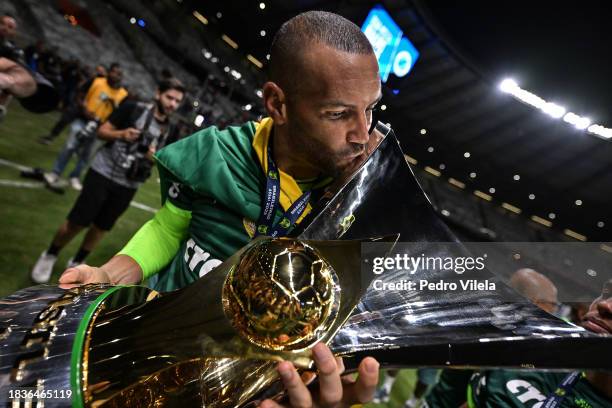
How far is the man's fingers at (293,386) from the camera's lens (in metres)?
0.48

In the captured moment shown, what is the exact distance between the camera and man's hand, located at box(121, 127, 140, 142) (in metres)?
3.08

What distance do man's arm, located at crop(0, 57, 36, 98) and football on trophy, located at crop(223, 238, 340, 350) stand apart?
4.06 feet

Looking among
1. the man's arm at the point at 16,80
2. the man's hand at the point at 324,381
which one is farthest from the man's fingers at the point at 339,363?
the man's arm at the point at 16,80

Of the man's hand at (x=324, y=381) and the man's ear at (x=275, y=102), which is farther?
the man's ear at (x=275, y=102)

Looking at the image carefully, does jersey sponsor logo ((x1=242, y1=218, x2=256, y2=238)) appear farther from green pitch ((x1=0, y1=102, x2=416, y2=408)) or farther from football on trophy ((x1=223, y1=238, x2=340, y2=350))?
green pitch ((x1=0, y1=102, x2=416, y2=408))

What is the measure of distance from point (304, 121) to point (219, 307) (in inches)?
23.5

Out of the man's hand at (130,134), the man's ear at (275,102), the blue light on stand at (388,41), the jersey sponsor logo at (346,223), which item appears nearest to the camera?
the jersey sponsor logo at (346,223)

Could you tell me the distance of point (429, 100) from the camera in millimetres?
17922

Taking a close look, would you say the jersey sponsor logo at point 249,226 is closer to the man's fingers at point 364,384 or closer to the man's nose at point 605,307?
the man's fingers at point 364,384

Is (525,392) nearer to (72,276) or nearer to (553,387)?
(553,387)

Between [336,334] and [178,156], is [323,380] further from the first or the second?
[178,156]

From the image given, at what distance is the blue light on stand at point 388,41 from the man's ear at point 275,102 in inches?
484

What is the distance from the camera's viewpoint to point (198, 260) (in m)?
1.12

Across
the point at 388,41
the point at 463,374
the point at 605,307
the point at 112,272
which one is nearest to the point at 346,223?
the point at 112,272
